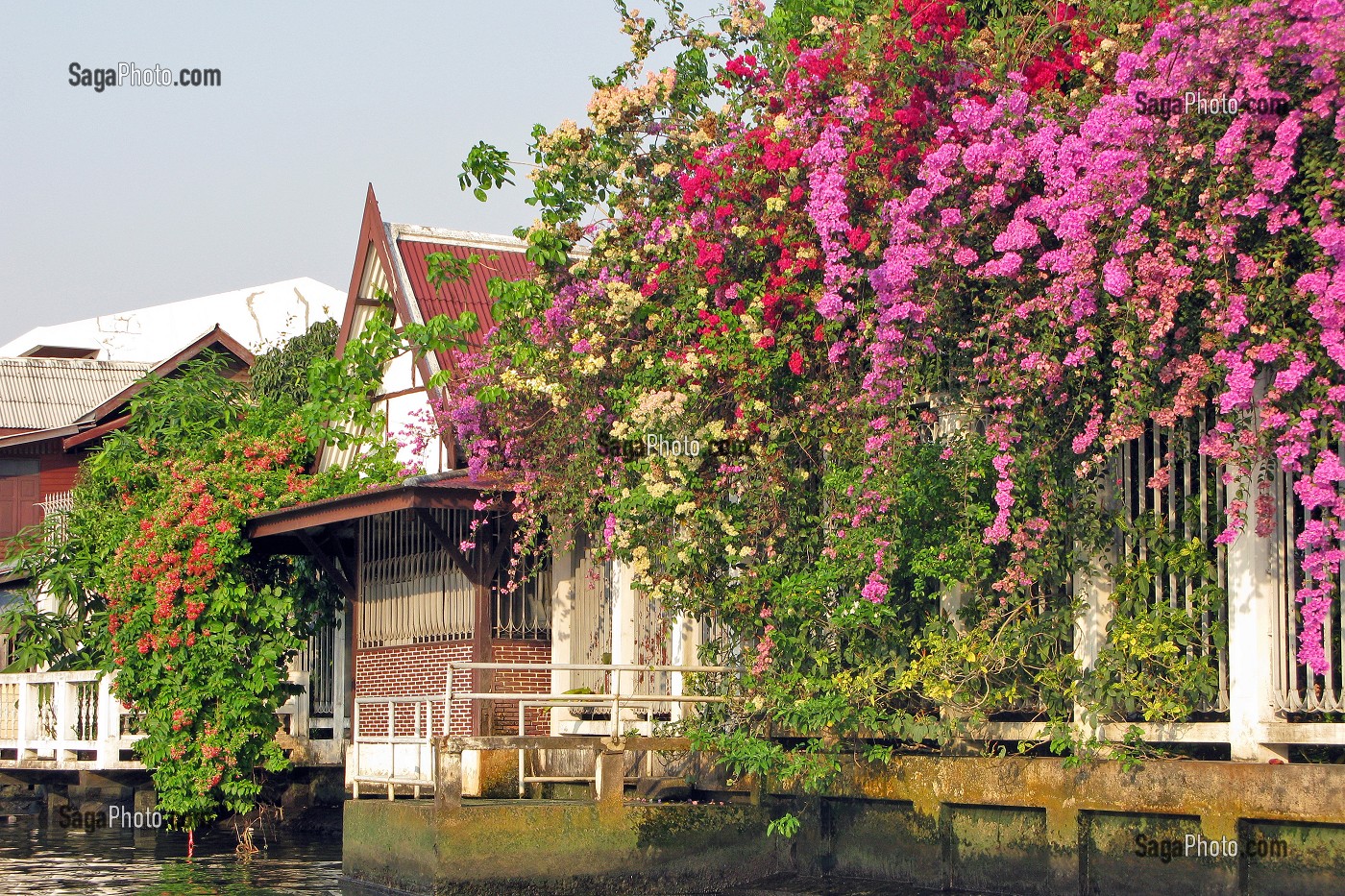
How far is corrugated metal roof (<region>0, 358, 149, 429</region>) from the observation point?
129 feet

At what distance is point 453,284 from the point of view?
77.2 feet

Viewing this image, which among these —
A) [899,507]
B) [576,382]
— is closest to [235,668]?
[576,382]

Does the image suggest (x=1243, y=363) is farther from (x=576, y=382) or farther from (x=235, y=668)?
A: (x=235, y=668)

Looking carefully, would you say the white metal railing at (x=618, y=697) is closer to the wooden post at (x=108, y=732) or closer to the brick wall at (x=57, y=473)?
the wooden post at (x=108, y=732)

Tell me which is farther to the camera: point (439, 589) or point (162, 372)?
point (162, 372)

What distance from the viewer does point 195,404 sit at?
965 inches

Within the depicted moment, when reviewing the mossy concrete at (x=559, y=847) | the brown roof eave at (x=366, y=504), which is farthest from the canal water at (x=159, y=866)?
the brown roof eave at (x=366, y=504)

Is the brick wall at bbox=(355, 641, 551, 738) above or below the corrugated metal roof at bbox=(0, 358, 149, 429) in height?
below

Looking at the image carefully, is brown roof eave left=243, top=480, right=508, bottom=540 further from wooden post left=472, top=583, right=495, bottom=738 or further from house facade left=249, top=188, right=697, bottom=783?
wooden post left=472, top=583, right=495, bottom=738

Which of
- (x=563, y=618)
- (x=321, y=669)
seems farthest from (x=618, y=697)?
(x=321, y=669)

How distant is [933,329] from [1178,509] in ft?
8.05

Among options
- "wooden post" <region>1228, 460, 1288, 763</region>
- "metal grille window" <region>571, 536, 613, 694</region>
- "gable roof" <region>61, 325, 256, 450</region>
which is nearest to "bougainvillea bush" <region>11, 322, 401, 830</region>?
"metal grille window" <region>571, 536, 613, 694</region>

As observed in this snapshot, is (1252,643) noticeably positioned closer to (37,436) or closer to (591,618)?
Result: (591,618)

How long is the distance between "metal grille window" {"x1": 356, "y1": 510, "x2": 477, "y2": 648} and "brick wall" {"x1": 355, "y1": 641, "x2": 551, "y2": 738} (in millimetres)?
180
